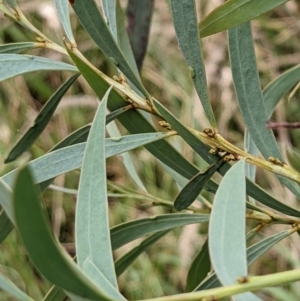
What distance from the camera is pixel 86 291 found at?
0.89 ft

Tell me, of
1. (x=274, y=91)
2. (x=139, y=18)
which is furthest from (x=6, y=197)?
(x=139, y=18)

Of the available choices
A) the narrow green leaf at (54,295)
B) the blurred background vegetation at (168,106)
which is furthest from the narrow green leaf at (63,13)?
the blurred background vegetation at (168,106)

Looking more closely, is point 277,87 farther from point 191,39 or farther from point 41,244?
point 41,244

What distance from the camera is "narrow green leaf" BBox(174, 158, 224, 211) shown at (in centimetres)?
46

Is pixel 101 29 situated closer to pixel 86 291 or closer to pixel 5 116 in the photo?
pixel 86 291

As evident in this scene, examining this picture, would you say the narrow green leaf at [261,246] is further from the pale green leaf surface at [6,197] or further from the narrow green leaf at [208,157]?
the pale green leaf surface at [6,197]

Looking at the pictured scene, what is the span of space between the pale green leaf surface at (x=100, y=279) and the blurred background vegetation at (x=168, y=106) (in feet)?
3.63

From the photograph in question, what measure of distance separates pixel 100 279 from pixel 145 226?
0.25 metres

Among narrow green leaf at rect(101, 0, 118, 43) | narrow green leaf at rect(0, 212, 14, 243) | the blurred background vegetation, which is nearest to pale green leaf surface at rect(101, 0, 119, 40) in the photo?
narrow green leaf at rect(101, 0, 118, 43)

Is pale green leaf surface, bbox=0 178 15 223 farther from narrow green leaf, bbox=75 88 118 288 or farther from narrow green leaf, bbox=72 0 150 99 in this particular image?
narrow green leaf, bbox=72 0 150 99

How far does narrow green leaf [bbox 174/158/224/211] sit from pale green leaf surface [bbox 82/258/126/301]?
0.15 meters

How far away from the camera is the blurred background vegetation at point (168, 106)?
146 centimetres

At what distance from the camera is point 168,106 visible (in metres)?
1.66

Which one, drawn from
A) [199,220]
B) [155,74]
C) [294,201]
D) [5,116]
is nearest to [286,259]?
[294,201]
